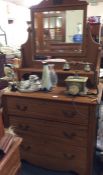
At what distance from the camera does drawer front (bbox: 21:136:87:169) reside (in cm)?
151

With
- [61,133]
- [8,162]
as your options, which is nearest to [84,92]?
[61,133]

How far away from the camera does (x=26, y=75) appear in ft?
5.85

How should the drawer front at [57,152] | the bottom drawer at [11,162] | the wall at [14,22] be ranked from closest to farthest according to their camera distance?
the bottom drawer at [11,162] < the drawer front at [57,152] < the wall at [14,22]

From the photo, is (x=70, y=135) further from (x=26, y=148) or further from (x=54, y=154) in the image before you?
(x=26, y=148)

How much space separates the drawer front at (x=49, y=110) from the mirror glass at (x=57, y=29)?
1.80 feet

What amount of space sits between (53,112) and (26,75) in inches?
19.8

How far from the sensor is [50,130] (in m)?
1.53

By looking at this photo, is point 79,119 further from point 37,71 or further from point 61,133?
point 37,71

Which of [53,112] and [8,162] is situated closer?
[8,162]

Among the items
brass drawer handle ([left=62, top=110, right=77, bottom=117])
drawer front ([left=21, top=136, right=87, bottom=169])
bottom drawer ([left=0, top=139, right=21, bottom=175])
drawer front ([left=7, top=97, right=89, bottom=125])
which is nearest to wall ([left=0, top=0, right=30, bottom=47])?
drawer front ([left=7, top=97, right=89, bottom=125])

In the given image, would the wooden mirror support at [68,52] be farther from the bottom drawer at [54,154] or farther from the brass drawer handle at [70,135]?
the bottom drawer at [54,154]

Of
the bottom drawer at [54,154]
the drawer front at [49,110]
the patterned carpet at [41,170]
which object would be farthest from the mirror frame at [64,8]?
the patterned carpet at [41,170]

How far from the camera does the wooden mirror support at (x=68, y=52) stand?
5.28 feet

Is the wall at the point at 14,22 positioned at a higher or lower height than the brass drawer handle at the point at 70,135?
higher
